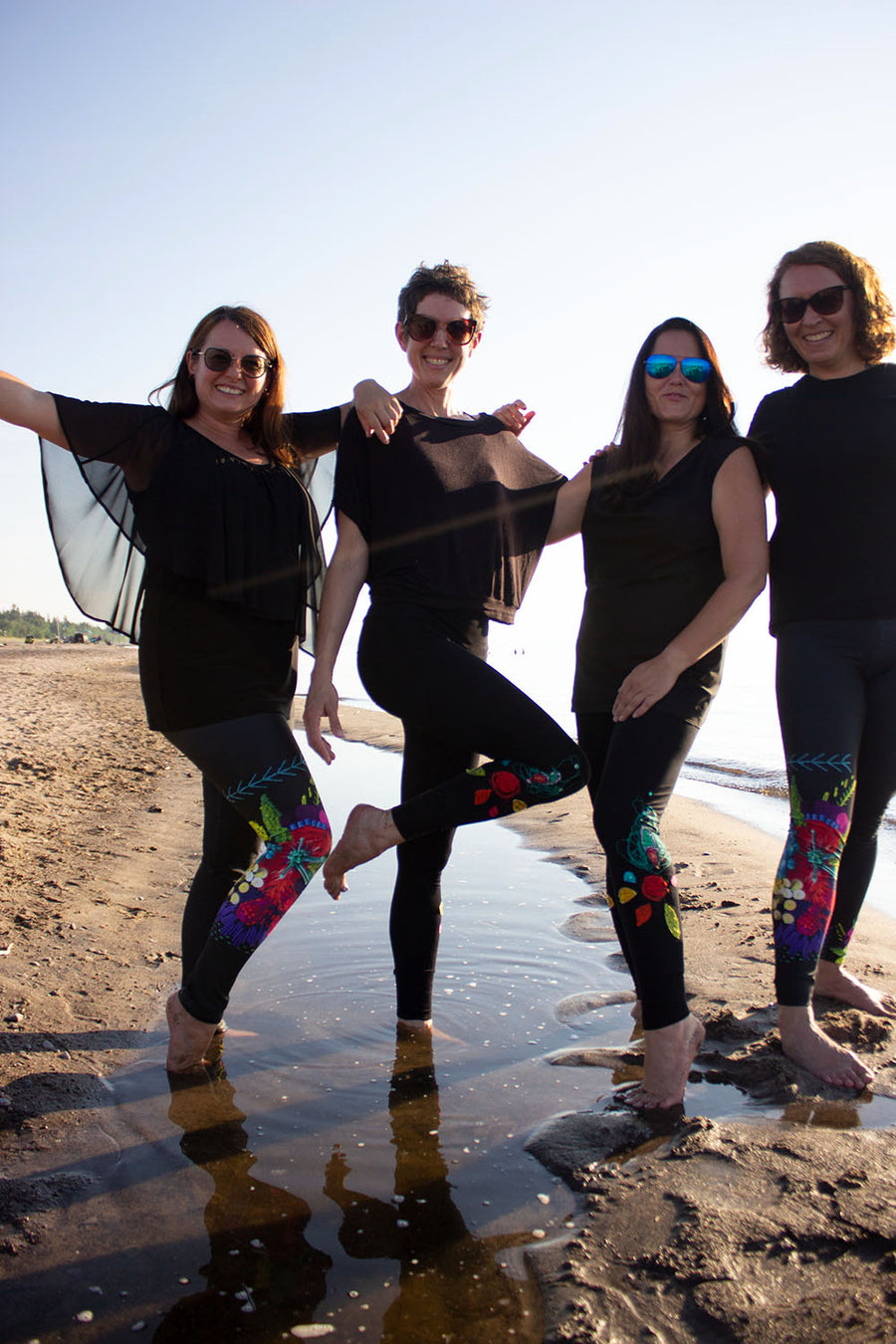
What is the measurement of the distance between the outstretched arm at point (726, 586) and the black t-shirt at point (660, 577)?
0.05 metres

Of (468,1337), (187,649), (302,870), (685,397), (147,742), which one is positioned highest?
(685,397)

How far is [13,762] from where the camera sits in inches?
328

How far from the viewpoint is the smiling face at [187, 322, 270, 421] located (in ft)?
10.6

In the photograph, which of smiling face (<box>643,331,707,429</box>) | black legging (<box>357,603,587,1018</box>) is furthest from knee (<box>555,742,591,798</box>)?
smiling face (<box>643,331,707,429</box>)

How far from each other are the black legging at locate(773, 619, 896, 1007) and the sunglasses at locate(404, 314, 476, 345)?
143 centimetres

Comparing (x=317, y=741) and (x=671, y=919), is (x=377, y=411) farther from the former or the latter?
(x=671, y=919)

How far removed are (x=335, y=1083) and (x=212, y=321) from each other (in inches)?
93.7

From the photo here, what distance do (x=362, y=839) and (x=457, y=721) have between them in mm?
461

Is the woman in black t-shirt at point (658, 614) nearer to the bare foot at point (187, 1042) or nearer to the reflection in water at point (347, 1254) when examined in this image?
the reflection in water at point (347, 1254)

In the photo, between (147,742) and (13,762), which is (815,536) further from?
A: (147,742)

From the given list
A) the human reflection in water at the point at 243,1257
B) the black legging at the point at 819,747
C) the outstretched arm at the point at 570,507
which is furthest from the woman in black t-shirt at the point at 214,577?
the black legging at the point at 819,747

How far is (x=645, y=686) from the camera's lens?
2.88 m

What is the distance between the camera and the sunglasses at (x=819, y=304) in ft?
10.8

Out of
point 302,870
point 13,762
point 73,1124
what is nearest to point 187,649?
point 302,870
